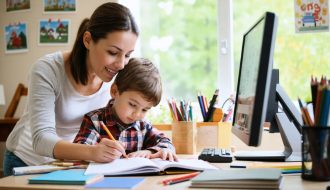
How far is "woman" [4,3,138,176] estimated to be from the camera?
1366 mm

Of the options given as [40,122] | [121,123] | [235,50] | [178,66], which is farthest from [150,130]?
[178,66]

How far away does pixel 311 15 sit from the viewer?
244 centimetres

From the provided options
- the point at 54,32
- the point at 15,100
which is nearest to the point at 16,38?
the point at 54,32

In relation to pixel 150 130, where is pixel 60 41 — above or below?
above

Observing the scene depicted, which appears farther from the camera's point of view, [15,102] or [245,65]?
[15,102]

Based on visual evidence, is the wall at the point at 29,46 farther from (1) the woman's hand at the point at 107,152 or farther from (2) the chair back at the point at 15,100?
(1) the woman's hand at the point at 107,152

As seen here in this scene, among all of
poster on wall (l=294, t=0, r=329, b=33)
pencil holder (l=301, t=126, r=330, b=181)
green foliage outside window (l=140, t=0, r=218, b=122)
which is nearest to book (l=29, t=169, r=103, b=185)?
pencil holder (l=301, t=126, r=330, b=181)

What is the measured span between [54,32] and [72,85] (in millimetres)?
1567

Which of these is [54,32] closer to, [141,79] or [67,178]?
[141,79]

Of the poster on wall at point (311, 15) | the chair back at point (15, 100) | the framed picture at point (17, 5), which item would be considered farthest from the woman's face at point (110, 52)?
the framed picture at point (17, 5)

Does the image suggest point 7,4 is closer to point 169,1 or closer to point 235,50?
point 169,1

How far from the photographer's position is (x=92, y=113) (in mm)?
1540

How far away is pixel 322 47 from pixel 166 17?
1.55 metres

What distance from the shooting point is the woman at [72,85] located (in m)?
1.37
